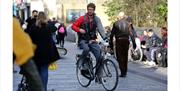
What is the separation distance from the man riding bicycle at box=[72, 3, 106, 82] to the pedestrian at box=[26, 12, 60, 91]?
1979 millimetres

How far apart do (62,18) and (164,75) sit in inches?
1701

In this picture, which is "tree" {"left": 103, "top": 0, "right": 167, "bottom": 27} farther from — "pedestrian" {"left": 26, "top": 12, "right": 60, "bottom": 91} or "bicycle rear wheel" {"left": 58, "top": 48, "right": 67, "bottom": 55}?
"pedestrian" {"left": 26, "top": 12, "right": 60, "bottom": 91}

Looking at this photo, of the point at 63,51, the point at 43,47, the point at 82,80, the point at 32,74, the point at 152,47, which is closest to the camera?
the point at 32,74

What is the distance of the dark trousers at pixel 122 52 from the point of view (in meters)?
12.9

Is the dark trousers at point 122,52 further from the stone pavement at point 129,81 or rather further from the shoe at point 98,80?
the shoe at point 98,80

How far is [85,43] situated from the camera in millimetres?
10430

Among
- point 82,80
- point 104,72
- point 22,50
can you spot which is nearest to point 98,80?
point 104,72

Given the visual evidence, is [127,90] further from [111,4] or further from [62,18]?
[62,18]

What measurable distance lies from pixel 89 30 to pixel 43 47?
8.01 feet

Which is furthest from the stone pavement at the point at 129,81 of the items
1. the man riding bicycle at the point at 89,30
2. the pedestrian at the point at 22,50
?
the pedestrian at the point at 22,50

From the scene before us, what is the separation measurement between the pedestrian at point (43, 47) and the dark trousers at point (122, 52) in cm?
460

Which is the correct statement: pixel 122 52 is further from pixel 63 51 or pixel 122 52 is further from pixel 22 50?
pixel 22 50

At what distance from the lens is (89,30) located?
10.5 metres
